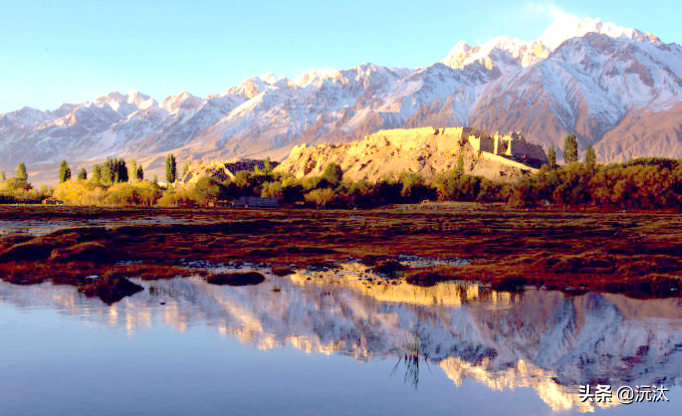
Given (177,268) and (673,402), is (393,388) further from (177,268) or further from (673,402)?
(177,268)

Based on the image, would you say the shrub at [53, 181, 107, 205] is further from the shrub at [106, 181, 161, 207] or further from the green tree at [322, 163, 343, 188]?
the green tree at [322, 163, 343, 188]

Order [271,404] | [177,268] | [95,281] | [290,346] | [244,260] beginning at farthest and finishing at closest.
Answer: [244,260] → [177,268] → [95,281] → [290,346] → [271,404]

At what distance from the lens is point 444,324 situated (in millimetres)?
23531

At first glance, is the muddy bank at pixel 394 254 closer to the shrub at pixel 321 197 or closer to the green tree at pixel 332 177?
the shrub at pixel 321 197

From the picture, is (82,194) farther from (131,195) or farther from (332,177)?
(332,177)

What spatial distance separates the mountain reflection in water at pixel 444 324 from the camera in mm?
18219

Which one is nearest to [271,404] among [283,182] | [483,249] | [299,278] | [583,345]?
[583,345]

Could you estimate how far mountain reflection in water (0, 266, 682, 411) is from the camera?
18.2 metres

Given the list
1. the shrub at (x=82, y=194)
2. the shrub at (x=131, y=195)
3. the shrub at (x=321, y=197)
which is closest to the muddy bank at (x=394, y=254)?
the shrub at (x=321, y=197)

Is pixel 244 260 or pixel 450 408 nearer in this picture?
pixel 450 408

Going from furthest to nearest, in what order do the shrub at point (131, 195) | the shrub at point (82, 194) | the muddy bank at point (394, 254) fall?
the shrub at point (82, 194)
the shrub at point (131, 195)
the muddy bank at point (394, 254)

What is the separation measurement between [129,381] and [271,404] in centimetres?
398

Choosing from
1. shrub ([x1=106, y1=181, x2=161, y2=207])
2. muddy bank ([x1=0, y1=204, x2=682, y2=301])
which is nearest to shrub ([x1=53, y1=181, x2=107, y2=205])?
shrub ([x1=106, y1=181, x2=161, y2=207])

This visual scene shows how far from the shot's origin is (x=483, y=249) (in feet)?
171
